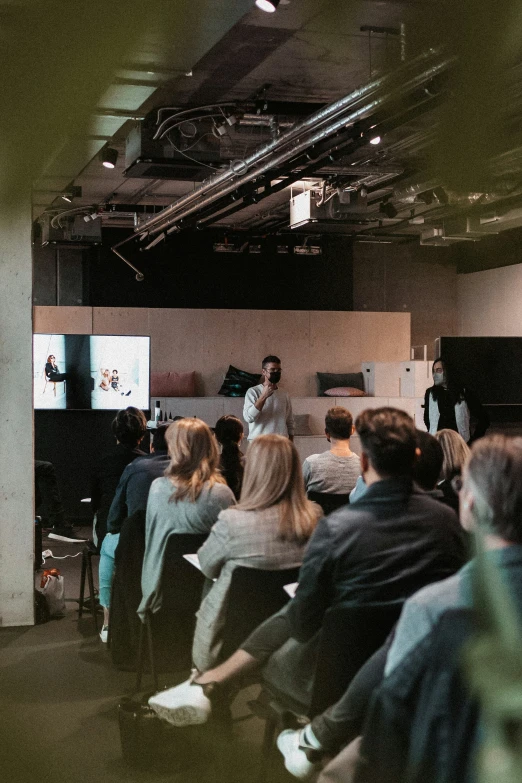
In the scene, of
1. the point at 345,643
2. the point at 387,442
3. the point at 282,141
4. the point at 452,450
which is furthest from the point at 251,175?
the point at 345,643

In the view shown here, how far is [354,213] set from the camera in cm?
844

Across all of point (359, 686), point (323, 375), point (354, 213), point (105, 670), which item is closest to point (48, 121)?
point (359, 686)

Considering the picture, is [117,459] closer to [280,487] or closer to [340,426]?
[340,426]

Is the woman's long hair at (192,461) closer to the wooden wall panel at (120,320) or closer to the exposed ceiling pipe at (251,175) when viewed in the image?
the exposed ceiling pipe at (251,175)

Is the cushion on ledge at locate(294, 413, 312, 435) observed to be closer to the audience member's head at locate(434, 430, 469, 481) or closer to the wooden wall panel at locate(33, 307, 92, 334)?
the wooden wall panel at locate(33, 307, 92, 334)

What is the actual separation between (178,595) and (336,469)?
4.34 feet

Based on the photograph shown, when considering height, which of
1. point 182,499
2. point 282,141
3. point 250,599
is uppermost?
point 282,141

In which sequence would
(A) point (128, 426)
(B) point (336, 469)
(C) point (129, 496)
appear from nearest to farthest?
1. (C) point (129, 496)
2. (B) point (336, 469)
3. (A) point (128, 426)

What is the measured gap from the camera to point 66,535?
782cm

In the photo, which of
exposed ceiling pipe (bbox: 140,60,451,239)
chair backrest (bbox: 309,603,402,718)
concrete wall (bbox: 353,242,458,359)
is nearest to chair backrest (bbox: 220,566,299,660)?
chair backrest (bbox: 309,603,402,718)

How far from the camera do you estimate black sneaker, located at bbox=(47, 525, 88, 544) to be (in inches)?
298

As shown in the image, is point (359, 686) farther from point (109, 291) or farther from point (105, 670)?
point (109, 291)

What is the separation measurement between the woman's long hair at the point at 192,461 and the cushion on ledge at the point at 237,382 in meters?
7.57

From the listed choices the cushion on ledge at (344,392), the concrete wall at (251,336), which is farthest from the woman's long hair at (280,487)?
the concrete wall at (251,336)
